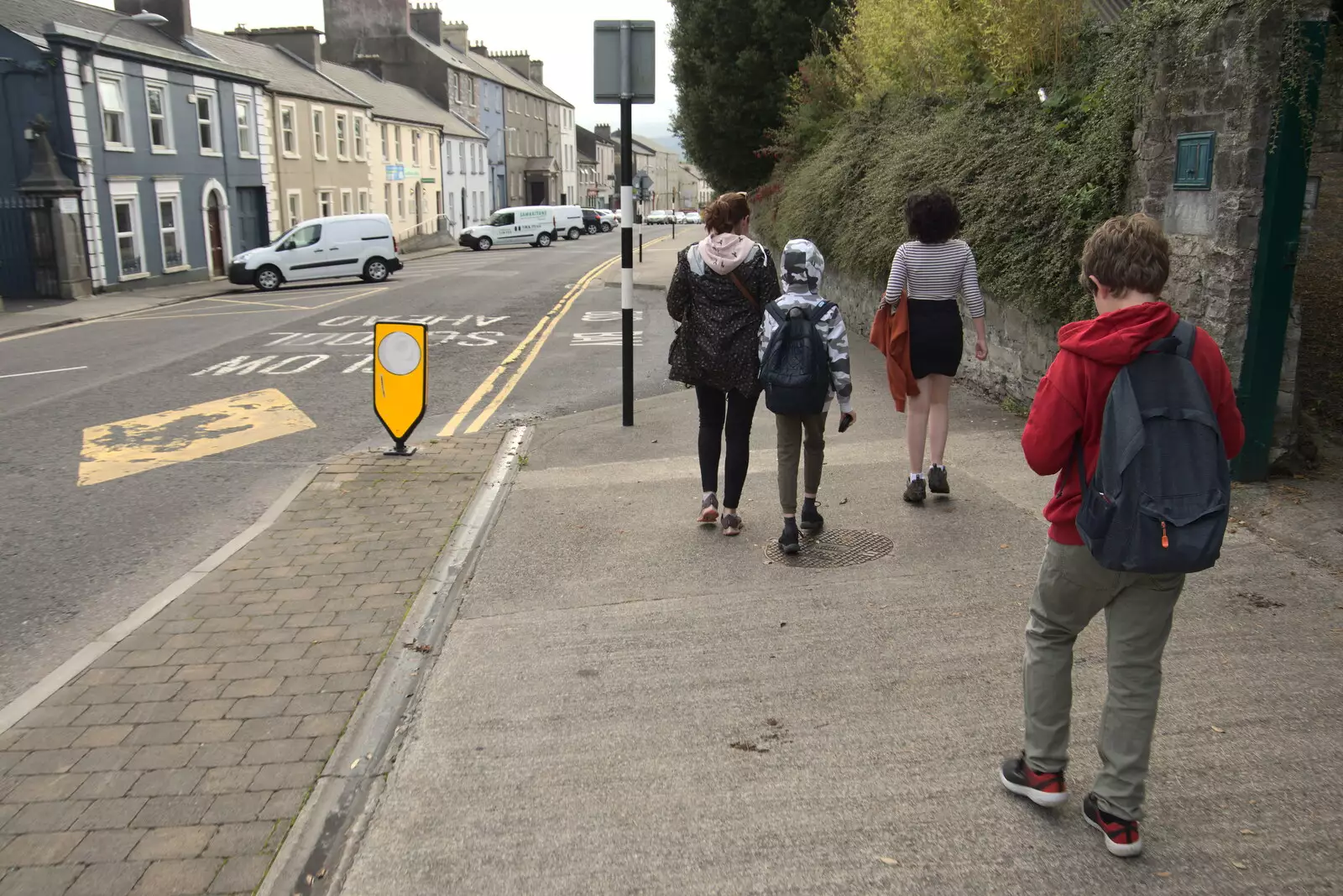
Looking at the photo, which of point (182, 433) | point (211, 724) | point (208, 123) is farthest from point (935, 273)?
point (208, 123)

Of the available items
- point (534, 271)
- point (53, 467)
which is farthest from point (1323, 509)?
point (534, 271)

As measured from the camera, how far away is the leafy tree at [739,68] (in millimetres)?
23969

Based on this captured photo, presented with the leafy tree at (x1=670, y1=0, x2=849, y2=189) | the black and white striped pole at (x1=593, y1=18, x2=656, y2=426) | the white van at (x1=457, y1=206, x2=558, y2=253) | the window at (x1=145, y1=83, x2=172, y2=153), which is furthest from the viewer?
the white van at (x1=457, y1=206, x2=558, y2=253)

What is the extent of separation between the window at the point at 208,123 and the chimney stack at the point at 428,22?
32782 millimetres

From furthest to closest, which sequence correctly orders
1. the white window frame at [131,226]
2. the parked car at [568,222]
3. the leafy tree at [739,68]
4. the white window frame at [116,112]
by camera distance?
the parked car at [568,222]
the white window frame at [131,226]
the white window frame at [116,112]
the leafy tree at [739,68]

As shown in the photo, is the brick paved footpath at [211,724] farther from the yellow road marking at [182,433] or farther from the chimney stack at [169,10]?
the chimney stack at [169,10]

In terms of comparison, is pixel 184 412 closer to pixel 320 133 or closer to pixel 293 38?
pixel 320 133

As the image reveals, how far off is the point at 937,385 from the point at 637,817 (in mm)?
3746

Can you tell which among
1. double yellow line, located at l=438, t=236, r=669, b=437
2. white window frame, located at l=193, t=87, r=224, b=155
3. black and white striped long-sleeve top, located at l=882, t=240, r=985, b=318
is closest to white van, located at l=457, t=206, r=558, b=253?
white window frame, located at l=193, t=87, r=224, b=155

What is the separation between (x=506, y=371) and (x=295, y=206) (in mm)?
29382

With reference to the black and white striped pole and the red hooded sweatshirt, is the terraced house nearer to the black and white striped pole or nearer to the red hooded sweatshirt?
the black and white striped pole

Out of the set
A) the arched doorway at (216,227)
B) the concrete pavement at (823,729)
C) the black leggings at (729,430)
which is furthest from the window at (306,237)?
the black leggings at (729,430)

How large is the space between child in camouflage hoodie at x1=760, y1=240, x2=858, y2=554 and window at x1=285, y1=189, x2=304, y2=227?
3628 centimetres

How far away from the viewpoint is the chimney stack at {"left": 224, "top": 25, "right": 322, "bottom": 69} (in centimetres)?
4353
